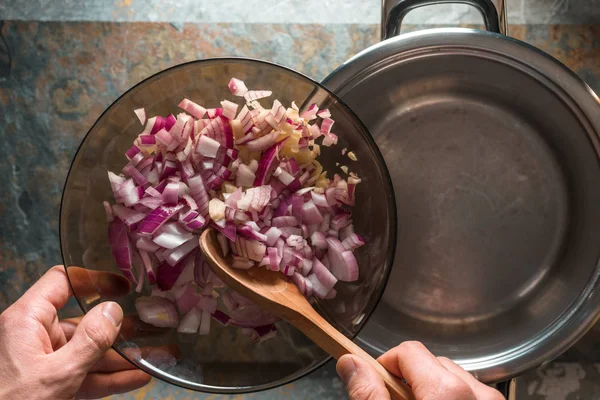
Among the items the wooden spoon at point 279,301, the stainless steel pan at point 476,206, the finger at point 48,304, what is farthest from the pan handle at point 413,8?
the finger at point 48,304

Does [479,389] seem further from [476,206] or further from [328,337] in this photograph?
[476,206]

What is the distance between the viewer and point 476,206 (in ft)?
3.20

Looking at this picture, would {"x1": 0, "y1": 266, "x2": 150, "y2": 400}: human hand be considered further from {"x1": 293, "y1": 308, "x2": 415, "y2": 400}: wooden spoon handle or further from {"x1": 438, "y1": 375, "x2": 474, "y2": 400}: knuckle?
{"x1": 438, "y1": 375, "x2": 474, "y2": 400}: knuckle

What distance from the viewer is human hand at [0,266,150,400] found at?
0.70 meters

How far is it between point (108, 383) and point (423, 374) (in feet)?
1.81

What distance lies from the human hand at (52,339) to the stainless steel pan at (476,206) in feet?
1.42

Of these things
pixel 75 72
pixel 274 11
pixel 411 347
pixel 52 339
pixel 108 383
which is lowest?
pixel 108 383

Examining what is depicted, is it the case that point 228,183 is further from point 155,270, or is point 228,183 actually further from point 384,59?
point 384,59

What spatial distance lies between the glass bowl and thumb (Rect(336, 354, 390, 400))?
116 mm

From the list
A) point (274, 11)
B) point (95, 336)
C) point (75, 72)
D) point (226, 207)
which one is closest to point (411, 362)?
point (226, 207)

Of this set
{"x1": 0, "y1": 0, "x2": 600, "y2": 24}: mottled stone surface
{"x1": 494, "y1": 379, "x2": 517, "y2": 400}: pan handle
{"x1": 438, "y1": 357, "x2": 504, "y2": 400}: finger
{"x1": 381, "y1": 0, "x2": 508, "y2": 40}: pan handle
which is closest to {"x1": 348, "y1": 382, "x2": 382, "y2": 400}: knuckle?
{"x1": 438, "y1": 357, "x2": 504, "y2": 400}: finger

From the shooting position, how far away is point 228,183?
757mm

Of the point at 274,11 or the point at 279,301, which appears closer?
the point at 279,301

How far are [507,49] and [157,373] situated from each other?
28.7 inches
